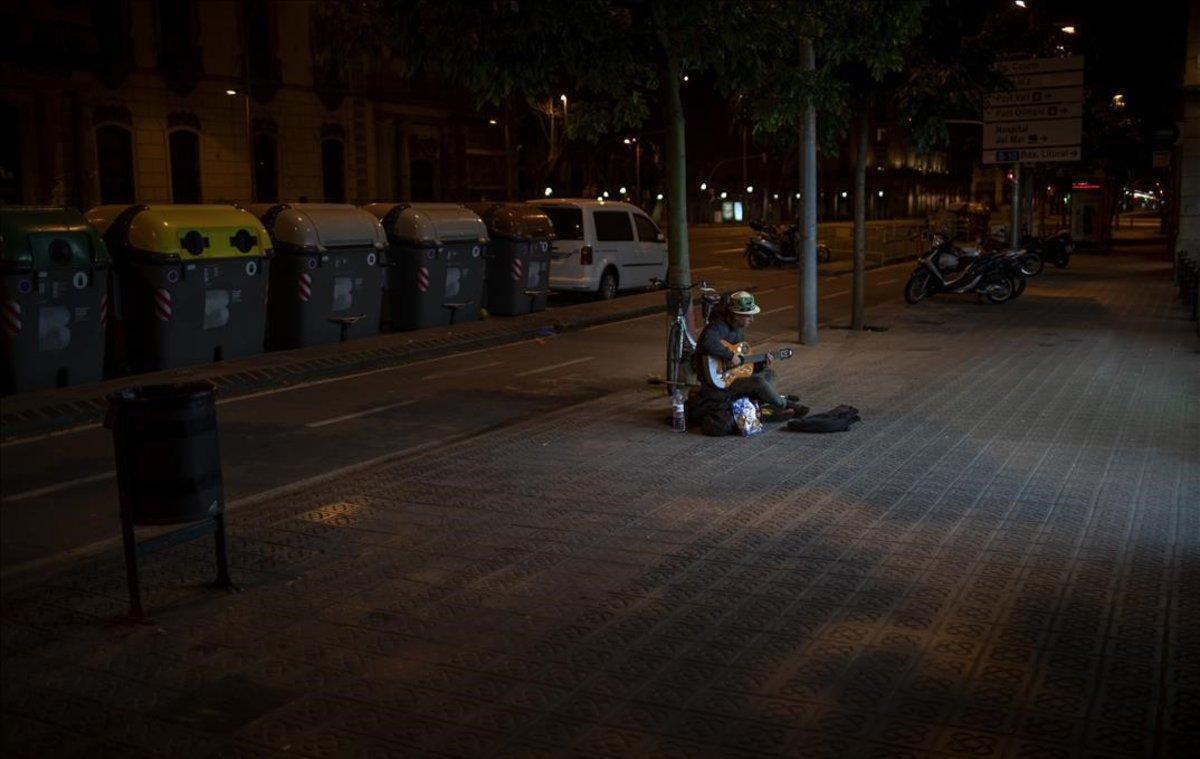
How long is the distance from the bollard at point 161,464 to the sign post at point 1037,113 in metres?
20.3

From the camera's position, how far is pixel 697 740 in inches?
171

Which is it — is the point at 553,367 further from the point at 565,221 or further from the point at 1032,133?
the point at 1032,133

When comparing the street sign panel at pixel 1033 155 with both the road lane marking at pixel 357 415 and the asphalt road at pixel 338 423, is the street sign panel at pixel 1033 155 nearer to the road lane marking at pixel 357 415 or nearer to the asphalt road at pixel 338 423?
the asphalt road at pixel 338 423

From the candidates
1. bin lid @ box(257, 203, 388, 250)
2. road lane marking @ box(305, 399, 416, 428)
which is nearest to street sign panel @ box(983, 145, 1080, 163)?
bin lid @ box(257, 203, 388, 250)

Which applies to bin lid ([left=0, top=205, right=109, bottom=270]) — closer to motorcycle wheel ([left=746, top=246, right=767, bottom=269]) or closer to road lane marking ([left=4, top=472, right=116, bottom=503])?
road lane marking ([left=4, top=472, right=116, bottom=503])

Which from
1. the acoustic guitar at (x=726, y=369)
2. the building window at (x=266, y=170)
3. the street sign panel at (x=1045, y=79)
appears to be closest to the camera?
the acoustic guitar at (x=726, y=369)

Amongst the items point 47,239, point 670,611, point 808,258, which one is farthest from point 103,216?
point 670,611

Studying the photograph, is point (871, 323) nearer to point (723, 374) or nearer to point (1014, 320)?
point (1014, 320)

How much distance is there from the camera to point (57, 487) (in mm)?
8680

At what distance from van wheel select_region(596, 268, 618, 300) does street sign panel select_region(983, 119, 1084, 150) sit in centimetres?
831

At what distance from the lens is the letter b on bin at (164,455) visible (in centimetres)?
571

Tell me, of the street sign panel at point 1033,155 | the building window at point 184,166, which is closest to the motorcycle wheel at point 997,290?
the street sign panel at point 1033,155

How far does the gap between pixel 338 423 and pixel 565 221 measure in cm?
1203

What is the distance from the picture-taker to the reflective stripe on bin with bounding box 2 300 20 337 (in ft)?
38.9
